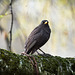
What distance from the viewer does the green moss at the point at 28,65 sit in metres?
1.96

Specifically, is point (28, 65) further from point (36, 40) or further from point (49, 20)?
point (49, 20)

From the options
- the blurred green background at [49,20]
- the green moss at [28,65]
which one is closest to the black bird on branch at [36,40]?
the green moss at [28,65]

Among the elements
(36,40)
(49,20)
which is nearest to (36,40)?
(36,40)

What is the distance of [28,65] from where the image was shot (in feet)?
7.05

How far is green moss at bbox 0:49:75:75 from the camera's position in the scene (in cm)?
196

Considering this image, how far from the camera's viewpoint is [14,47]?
662 centimetres

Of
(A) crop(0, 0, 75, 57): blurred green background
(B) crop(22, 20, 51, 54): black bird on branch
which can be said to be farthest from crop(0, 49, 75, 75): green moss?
(A) crop(0, 0, 75, 57): blurred green background

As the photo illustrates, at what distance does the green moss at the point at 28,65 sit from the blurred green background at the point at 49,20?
3822mm

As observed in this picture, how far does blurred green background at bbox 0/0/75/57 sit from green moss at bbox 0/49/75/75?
3.82 m

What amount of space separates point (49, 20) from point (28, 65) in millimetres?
4853

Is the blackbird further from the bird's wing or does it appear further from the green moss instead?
the green moss

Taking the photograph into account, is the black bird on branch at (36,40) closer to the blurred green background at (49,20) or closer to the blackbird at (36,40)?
the blackbird at (36,40)

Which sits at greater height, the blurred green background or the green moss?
the blurred green background

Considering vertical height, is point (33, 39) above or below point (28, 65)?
above
